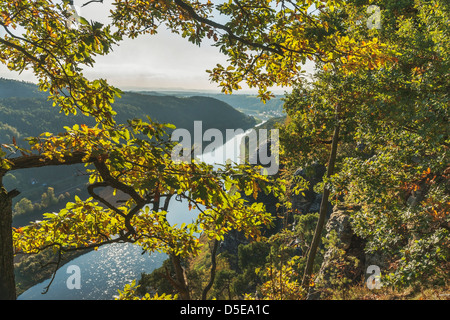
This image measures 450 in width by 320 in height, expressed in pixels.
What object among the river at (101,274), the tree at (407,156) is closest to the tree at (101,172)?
the tree at (407,156)

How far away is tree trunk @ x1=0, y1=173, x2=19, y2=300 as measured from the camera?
9.92 feet

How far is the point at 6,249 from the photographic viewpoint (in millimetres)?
3100

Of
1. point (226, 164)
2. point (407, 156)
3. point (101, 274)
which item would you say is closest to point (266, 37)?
point (226, 164)

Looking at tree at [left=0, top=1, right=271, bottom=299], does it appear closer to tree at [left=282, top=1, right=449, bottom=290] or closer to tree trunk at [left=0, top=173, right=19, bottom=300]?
tree trunk at [left=0, top=173, right=19, bottom=300]

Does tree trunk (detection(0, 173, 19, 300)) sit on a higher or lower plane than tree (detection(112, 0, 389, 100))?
lower

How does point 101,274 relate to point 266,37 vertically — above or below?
below

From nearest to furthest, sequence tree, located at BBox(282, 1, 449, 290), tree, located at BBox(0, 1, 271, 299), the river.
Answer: tree, located at BBox(0, 1, 271, 299) → tree, located at BBox(282, 1, 449, 290) → the river

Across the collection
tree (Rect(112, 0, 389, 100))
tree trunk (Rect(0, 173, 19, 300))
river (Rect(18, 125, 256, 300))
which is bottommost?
river (Rect(18, 125, 256, 300))

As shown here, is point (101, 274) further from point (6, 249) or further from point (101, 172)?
point (101, 172)

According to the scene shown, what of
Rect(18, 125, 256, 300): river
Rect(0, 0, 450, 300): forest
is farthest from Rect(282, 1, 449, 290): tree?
Rect(18, 125, 256, 300): river

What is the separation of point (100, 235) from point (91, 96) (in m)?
2.30

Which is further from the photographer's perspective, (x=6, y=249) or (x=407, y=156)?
(x=407, y=156)

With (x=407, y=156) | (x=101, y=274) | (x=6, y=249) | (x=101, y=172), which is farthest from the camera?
(x=101, y=274)
